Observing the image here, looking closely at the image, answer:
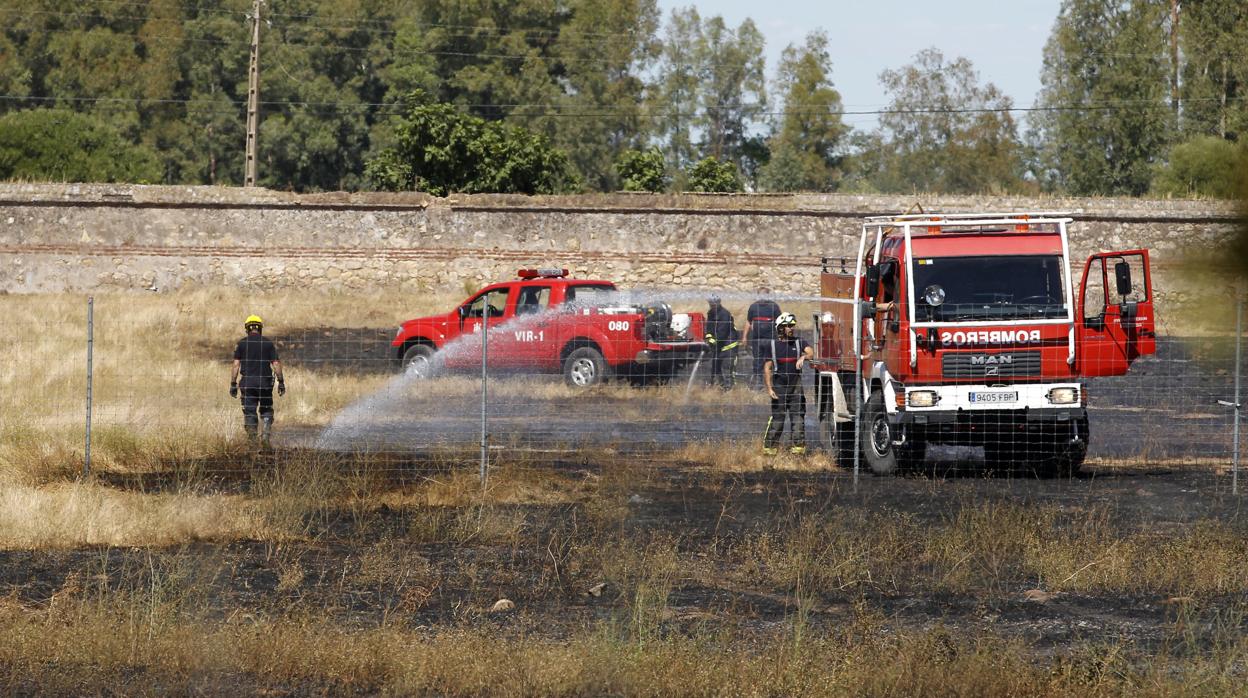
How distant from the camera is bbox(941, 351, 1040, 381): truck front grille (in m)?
13.5

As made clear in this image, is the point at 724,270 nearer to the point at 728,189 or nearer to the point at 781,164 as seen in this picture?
the point at 728,189

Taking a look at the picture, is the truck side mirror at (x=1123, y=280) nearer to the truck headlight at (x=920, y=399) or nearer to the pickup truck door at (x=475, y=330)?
the truck headlight at (x=920, y=399)

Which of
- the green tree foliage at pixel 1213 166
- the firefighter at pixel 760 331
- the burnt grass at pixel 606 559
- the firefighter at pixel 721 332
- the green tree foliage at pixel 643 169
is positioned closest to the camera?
the green tree foliage at pixel 1213 166

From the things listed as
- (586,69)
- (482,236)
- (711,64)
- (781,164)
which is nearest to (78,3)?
(586,69)

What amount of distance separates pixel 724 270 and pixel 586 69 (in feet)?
145

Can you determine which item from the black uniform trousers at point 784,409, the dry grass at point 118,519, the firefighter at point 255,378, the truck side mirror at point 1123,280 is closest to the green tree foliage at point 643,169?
the black uniform trousers at point 784,409

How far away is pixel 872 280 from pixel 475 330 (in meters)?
9.04

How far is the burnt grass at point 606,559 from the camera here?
808 cm

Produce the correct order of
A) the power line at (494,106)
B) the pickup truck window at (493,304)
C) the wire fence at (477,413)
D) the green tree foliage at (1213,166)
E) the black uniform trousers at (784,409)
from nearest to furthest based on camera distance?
the green tree foliage at (1213,166)
the wire fence at (477,413)
the black uniform trousers at (784,409)
the pickup truck window at (493,304)
the power line at (494,106)

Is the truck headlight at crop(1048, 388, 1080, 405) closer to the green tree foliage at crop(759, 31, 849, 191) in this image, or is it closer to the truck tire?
the truck tire

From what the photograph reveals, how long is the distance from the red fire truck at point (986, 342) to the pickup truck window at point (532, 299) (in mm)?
9473

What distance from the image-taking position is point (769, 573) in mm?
9375

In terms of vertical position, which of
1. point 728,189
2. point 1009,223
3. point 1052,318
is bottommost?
point 1052,318

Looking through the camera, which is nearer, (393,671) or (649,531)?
(393,671)
